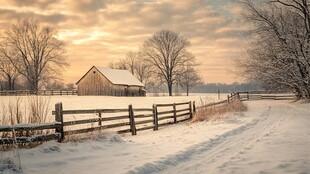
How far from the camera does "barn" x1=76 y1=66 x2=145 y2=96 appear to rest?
52188 mm

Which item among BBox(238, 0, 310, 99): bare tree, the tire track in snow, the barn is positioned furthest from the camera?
the barn

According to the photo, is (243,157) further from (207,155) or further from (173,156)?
(173,156)

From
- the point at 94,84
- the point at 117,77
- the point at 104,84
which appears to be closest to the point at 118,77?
the point at 117,77

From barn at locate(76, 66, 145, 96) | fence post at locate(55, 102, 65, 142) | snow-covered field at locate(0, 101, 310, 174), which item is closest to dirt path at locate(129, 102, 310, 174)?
snow-covered field at locate(0, 101, 310, 174)

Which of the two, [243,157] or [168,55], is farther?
[168,55]

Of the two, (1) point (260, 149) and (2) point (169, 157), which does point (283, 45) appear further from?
(2) point (169, 157)

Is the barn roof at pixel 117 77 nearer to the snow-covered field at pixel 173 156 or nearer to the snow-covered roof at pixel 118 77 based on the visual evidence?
the snow-covered roof at pixel 118 77

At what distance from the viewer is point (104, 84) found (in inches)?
2072

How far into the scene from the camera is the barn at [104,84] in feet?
171

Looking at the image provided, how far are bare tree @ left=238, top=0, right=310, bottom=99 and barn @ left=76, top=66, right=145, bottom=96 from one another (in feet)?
89.3

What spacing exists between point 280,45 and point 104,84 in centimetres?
3375

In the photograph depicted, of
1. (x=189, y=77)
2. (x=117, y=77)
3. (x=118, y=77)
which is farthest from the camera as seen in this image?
(x=189, y=77)

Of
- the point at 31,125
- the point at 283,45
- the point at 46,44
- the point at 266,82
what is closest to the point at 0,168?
the point at 31,125

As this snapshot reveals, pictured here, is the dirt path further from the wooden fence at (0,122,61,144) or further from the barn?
the barn
